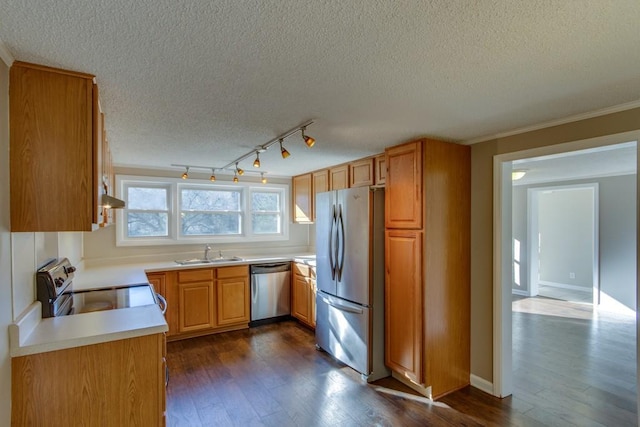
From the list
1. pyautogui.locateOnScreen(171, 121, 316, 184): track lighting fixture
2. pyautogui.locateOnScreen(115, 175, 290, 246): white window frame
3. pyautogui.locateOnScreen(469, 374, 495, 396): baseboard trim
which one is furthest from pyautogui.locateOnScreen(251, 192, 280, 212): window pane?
pyautogui.locateOnScreen(469, 374, 495, 396): baseboard trim

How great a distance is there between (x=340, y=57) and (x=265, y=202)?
4.04 m

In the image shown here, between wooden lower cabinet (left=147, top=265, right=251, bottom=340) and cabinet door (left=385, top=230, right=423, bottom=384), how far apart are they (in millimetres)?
2106

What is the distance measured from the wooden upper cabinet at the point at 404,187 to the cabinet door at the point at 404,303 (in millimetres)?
111

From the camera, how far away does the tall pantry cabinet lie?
8.91ft

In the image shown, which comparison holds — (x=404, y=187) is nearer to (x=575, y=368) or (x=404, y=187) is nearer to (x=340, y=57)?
(x=340, y=57)

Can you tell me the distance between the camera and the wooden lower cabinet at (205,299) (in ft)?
12.7

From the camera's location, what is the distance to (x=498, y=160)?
273 cm

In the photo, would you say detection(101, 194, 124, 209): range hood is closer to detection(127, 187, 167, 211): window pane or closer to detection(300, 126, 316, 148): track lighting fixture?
detection(300, 126, 316, 148): track lighting fixture

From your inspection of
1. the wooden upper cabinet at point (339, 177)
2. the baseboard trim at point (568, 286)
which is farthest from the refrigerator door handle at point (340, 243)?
the baseboard trim at point (568, 286)

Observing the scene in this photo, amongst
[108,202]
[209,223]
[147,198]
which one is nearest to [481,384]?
[108,202]

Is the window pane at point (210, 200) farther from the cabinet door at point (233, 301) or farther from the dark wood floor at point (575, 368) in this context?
the dark wood floor at point (575, 368)

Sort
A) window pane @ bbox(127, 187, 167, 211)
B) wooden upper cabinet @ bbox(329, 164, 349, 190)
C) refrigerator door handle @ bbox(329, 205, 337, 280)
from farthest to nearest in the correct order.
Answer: window pane @ bbox(127, 187, 167, 211)
wooden upper cabinet @ bbox(329, 164, 349, 190)
refrigerator door handle @ bbox(329, 205, 337, 280)

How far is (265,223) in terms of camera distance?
5.27 meters

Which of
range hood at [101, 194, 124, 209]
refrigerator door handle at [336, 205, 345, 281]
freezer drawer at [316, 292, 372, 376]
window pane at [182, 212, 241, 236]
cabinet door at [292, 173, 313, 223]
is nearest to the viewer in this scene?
range hood at [101, 194, 124, 209]
